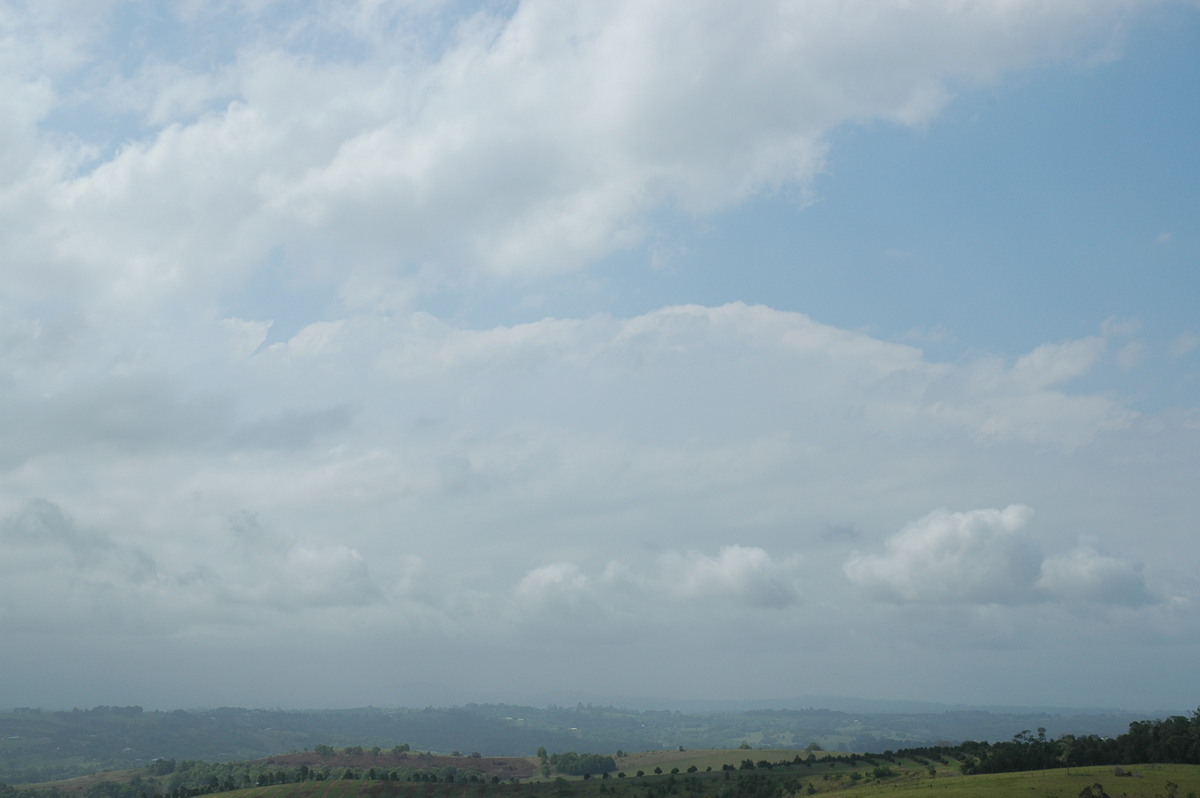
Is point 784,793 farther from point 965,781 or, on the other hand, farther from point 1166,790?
point 1166,790

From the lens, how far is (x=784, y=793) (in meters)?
199

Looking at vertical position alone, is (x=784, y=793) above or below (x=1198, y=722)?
below

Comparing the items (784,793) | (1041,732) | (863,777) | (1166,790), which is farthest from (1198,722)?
(784,793)

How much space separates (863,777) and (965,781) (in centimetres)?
3798

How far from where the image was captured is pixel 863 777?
194125 mm

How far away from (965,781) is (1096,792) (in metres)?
23.7

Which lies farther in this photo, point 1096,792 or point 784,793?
point 784,793

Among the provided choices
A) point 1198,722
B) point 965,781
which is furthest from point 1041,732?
point 965,781

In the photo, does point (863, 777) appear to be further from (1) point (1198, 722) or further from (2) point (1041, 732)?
(1) point (1198, 722)

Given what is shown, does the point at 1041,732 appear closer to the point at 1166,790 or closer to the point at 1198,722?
the point at 1198,722

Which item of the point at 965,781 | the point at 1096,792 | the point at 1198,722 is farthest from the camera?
the point at 1198,722

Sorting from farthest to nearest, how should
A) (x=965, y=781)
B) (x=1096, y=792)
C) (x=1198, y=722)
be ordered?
(x=1198, y=722) → (x=965, y=781) → (x=1096, y=792)

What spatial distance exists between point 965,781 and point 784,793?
1981 inches

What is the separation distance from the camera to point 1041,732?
651 ft
